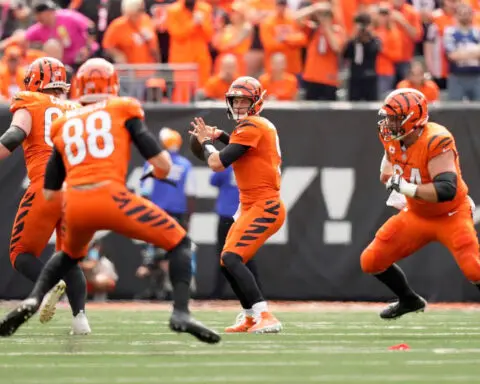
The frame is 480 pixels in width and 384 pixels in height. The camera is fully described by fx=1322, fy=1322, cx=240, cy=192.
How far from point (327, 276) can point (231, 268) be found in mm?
4955

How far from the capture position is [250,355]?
7.99m

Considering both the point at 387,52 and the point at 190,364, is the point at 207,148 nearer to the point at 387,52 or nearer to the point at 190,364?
the point at 190,364

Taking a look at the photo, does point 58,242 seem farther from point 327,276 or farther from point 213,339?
point 327,276

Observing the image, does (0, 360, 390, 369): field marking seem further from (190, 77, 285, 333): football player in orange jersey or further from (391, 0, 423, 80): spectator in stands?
(391, 0, 423, 80): spectator in stands

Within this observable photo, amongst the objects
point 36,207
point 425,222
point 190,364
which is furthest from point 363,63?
point 190,364

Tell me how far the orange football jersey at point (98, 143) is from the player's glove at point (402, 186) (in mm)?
2123

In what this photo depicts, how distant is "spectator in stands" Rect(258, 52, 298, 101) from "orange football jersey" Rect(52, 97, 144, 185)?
7248 millimetres

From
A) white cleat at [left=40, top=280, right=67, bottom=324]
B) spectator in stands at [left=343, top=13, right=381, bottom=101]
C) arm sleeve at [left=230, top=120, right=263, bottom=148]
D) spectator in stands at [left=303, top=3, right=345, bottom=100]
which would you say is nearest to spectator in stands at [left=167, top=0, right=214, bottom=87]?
spectator in stands at [left=303, top=3, right=345, bottom=100]

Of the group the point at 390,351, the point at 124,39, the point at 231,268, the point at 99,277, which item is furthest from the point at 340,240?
the point at 390,351

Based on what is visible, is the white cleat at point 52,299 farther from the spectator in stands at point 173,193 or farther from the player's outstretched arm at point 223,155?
the spectator in stands at point 173,193

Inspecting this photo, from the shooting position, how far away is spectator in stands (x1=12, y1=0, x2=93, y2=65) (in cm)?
1555

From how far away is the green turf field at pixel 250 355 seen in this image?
22.8 ft

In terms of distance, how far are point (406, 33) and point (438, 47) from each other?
0.43 m

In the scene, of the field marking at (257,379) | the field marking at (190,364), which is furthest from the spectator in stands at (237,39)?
the field marking at (257,379)
